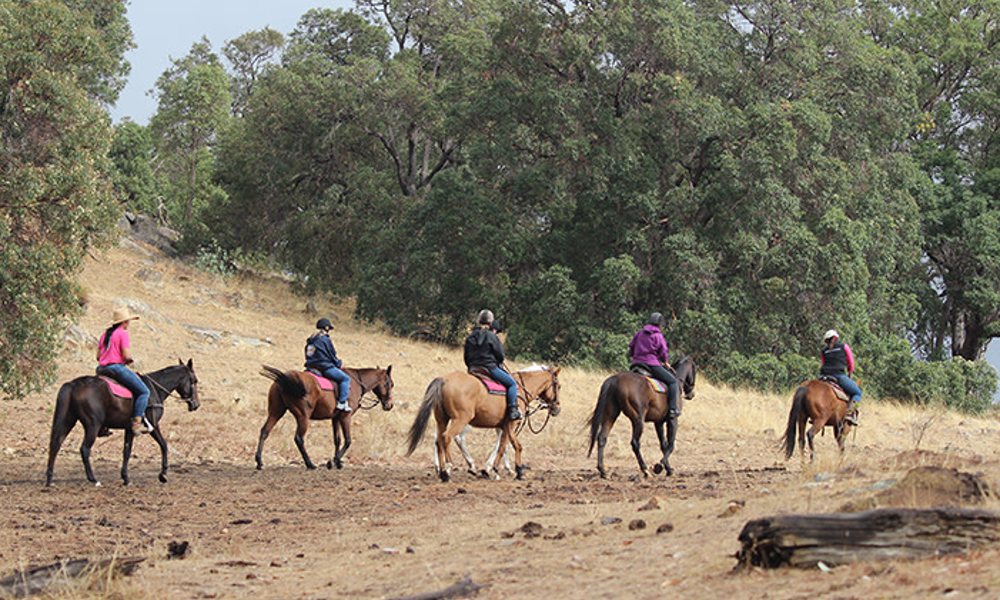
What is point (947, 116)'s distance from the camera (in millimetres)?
48875

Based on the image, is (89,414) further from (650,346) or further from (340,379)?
(650,346)

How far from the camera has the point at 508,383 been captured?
17.8m

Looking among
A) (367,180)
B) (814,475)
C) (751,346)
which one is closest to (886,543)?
(814,475)

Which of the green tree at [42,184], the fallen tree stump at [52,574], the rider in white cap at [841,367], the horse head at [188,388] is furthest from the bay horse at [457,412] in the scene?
the fallen tree stump at [52,574]

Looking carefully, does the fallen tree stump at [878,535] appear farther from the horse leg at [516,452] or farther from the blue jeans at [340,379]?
the blue jeans at [340,379]

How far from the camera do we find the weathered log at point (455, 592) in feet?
27.8

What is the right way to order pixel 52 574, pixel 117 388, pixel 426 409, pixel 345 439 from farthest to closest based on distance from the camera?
pixel 345 439, pixel 426 409, pixel 117 388, pixel 52 574

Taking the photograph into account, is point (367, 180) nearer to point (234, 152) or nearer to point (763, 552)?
point (234, 152)

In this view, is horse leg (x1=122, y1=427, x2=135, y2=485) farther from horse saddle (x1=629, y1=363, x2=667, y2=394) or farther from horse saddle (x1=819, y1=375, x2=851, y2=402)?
horse saddle (x1=819, y1=375, x2=851, y2=402)

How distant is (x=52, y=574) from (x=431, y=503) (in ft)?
19.0

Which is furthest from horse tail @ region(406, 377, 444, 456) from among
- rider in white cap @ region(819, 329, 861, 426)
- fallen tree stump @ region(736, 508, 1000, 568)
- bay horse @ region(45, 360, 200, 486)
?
fallen tree stump @ region(736, 508, 1000, 568)

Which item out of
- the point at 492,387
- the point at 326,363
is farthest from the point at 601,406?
the point at 326,363

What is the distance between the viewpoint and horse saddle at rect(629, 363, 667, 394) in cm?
1831

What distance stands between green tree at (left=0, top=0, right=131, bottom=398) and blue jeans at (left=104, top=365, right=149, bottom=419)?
2482 millimetres
